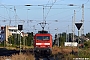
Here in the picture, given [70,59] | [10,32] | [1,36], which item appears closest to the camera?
[70,59]

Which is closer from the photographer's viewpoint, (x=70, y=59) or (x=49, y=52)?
(x=70, y=59)

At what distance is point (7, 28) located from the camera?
15688 centimetres

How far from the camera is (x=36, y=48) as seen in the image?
41.4 m

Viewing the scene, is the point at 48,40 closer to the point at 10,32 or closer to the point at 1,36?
the point at 1,36

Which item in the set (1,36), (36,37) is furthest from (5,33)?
(36,37)

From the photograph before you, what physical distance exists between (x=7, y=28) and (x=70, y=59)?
134276mm

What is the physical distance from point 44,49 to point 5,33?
11361cm

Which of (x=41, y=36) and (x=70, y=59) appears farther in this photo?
(x=41, y=36)

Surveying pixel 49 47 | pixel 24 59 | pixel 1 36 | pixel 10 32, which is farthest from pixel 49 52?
pixel 10 32

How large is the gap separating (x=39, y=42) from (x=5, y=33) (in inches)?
4445

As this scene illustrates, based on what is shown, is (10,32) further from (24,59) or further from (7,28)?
(24,59)

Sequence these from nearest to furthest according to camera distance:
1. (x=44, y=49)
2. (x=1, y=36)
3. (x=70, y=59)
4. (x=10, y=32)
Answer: (x=70, y=59)
(x=44, y=49)
(x=1, y=36)
(x=10, y=32)

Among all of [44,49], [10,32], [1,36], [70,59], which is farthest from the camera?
[10,32]

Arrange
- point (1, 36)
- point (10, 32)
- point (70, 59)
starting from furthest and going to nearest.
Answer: point (10, 32) < point (1, 36) < point (70, 59)
